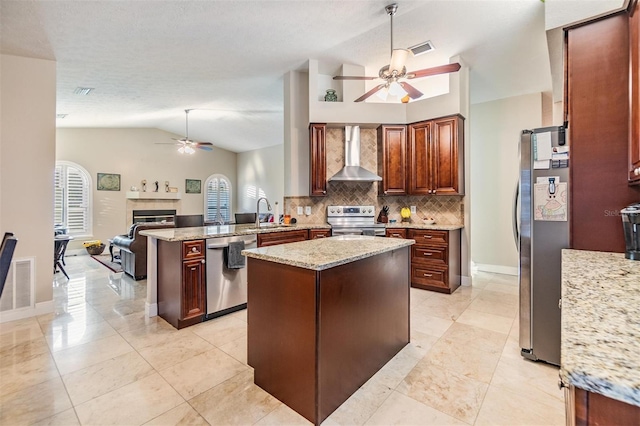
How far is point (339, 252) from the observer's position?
1.87 m

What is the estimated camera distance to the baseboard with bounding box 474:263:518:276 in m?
4.85

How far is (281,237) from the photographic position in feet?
12.3

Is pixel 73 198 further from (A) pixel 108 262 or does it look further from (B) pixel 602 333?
(B) pixel 602 333

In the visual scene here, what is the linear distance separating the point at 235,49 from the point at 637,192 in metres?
4.16

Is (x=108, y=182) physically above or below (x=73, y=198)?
above

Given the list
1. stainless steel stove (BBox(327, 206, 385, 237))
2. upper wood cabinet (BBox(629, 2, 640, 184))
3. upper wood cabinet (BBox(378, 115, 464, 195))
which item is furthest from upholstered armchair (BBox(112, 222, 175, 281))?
upper wood cabinet (BBox(629, 2, 640, 184))

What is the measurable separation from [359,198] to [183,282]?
307 centimetres

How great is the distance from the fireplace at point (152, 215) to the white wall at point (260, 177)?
2.51m

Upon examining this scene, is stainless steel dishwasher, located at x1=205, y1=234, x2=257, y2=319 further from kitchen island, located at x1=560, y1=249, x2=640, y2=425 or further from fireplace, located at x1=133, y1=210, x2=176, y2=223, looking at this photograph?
fireplace, located at x1=133, y1=210, x2=176, y2=223

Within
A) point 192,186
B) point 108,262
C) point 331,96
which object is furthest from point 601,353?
point 192,186

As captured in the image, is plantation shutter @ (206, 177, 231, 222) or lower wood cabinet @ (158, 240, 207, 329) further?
plantation shutter @ (206, 177, 231, 222)

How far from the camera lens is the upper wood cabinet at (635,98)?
4.76ft

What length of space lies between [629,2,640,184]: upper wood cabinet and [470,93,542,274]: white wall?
3.49 m

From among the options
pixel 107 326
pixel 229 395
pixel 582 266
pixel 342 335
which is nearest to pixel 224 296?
pixel 107 326
